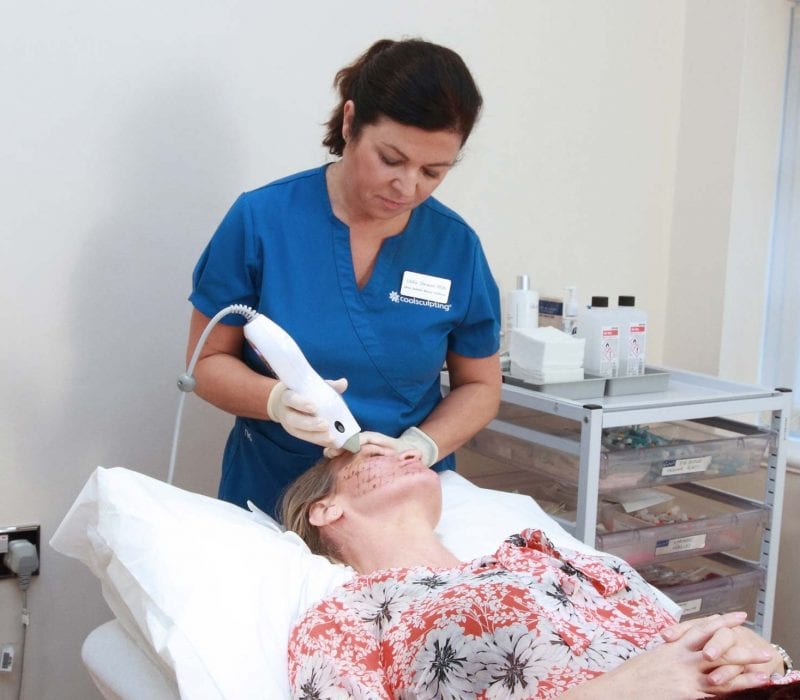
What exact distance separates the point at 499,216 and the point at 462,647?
156 cm

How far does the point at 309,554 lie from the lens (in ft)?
5.09

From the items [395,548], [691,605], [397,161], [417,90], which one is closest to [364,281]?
[397,161]

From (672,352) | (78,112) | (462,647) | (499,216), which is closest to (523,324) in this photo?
(499,216)

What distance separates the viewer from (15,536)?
1.94 meters

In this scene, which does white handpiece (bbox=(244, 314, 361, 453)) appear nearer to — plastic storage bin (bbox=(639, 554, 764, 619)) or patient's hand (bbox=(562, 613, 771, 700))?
patient's hand (bbox=(562, 613, 771, 700))

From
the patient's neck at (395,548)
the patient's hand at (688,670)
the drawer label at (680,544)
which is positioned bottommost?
the drawer label at (680,544)

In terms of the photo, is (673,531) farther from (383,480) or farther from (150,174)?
(150,174)

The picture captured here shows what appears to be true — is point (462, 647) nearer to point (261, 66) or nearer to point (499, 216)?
point (261, 66)

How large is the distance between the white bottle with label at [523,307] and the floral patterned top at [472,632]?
1.07 metres

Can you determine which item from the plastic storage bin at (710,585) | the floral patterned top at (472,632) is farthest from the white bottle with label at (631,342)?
the floral patterned top at (472,632)

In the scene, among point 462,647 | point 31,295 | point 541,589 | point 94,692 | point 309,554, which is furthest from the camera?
point 94,692

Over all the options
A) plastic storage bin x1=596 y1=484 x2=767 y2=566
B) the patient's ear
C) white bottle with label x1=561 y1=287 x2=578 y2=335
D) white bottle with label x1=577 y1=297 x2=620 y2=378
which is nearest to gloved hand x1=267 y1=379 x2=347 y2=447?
the patient's ear

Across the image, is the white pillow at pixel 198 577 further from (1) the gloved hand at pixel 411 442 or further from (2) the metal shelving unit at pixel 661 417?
(2) the metal shelving unit at pixel 661 417

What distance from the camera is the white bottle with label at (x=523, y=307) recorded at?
8.11 feet
